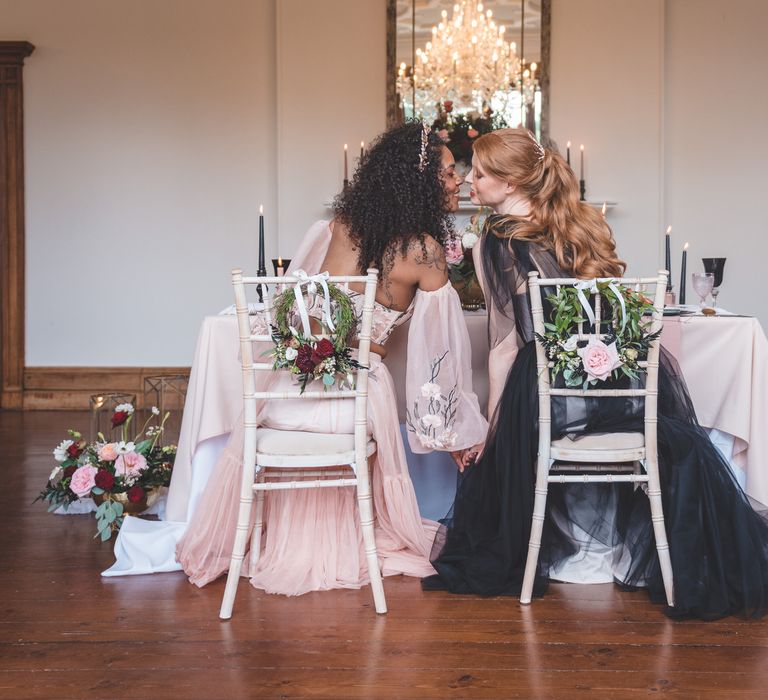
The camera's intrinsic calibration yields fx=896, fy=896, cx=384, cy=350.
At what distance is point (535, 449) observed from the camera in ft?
8.46

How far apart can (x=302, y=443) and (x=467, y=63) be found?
3570 mm

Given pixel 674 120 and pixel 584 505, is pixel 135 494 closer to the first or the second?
pixel 584 505

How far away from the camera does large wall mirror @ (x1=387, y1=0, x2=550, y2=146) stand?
17.5 ft

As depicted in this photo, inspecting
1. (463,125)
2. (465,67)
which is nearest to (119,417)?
(463,125)

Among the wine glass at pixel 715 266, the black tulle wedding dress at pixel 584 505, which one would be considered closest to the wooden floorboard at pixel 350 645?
the black tulle wedding dress at pixel 584 505

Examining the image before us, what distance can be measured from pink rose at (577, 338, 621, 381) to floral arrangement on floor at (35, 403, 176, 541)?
1.70 meters

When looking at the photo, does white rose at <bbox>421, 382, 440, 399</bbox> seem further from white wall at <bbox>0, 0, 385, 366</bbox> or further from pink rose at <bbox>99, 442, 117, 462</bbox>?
white wall at <bbox>0, 0, 385, 366</bbox>

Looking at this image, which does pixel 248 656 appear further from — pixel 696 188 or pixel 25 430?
pixel 696 188

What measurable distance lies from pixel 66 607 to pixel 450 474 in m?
1.36

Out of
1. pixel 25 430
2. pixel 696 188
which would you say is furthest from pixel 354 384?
pixel 696 188

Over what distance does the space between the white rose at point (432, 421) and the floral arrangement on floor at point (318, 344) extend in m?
0.31

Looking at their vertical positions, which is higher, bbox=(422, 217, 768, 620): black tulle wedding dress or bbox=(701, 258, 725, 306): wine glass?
bbox=(701, 258, 725, 306): wine glass

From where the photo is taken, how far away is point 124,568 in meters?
2.79

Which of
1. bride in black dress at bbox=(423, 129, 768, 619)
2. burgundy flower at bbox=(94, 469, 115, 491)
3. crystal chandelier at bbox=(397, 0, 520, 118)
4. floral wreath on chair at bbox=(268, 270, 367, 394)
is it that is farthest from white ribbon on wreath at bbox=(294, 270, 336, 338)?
crystal chandelier at bbox=(397, 0, 520, 118)
